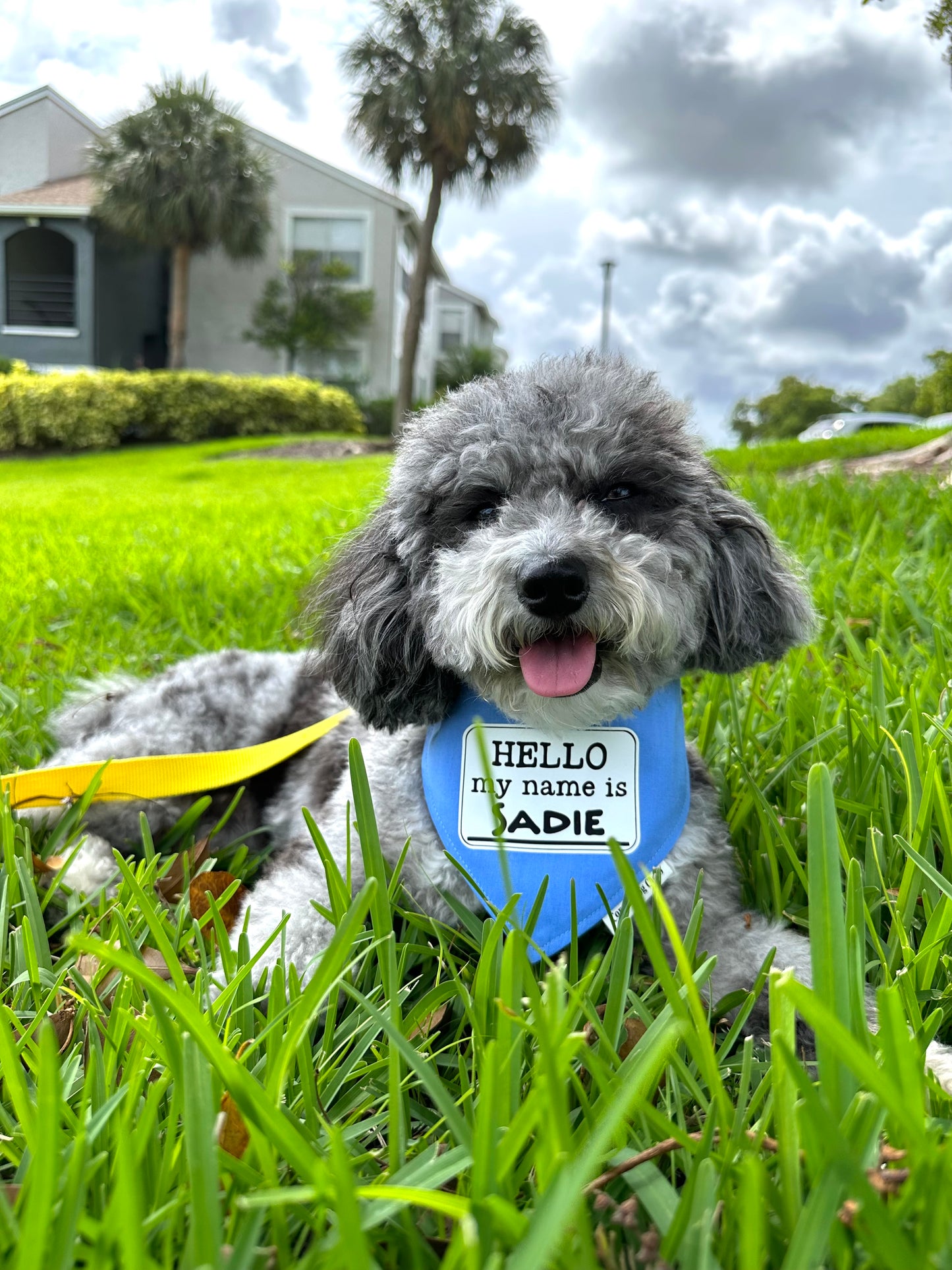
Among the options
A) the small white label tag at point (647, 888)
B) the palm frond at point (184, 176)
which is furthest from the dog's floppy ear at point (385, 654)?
the palm frond at point (184, 176)

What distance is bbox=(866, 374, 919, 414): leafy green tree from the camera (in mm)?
91125

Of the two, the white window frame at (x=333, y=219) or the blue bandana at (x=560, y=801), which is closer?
the blue bandana at (x=560, y=801)

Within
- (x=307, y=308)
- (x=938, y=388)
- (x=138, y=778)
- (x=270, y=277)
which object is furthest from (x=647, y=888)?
(x=938, y=388)

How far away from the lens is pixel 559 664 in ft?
7.07

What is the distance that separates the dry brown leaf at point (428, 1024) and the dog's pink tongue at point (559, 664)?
73 centimetres

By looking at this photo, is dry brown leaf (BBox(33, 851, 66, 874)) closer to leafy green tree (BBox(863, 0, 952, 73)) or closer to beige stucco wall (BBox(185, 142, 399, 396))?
leafy green tree (BBox(863, 0, 952, 73))

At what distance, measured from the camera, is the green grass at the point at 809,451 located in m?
10.1

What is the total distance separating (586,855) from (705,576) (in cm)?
78

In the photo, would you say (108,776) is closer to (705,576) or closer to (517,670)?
(517,670)

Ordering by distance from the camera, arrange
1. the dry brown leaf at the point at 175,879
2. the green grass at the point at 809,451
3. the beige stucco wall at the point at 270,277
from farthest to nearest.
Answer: the beige stucco wall at the point at 270,277 → the green grass at the point at 809,451 → the dry brown leaf at the point at 175,879

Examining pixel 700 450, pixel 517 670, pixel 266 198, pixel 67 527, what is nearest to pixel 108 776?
pixel 517 670

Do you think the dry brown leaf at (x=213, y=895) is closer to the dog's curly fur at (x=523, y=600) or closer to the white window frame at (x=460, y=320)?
the dog's curly fur at (x=523, y=600)

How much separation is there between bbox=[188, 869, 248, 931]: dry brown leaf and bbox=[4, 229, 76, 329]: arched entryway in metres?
42.4

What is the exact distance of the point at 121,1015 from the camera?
5.06 feet
